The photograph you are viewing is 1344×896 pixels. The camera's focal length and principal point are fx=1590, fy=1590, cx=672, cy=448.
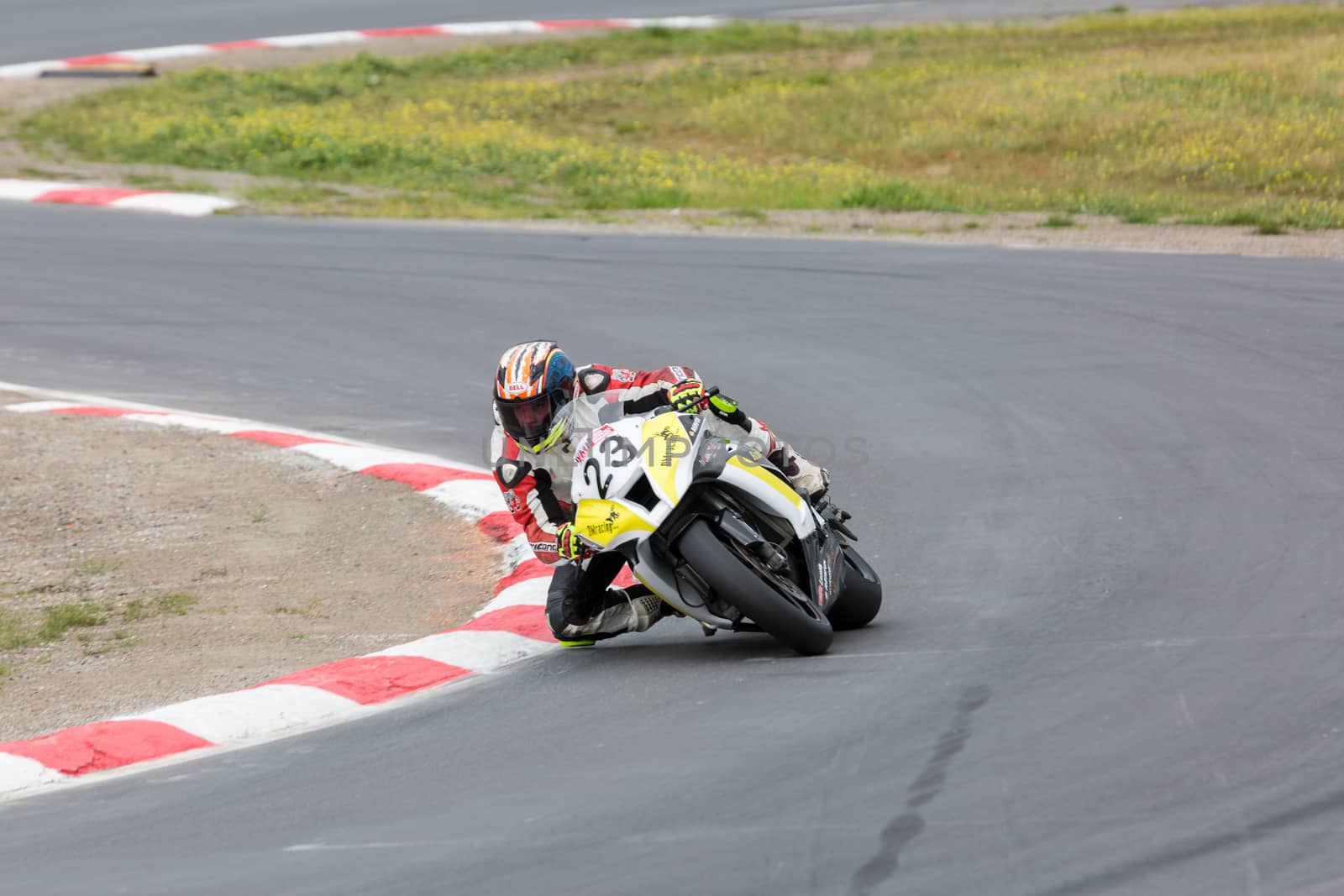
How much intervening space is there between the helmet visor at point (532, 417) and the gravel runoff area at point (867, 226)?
1047cm

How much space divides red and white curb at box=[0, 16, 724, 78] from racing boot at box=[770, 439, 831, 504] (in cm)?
2600

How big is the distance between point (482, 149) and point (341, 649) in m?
18.0

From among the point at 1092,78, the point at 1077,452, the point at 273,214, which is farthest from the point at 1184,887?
the point at 1092,78

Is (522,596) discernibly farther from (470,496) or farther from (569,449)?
(470,496)

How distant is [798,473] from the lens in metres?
6.88

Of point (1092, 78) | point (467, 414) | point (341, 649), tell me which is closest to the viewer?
point (341, 649)

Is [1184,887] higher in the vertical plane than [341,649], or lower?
higher

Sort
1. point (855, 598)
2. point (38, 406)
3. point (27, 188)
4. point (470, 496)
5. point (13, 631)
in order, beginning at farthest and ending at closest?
point (27, 188) → point (38, 406) → point (470, 496) → point (13, 631) → point (855, 598)

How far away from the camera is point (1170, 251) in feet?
51.0

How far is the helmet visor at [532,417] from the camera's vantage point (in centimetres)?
655

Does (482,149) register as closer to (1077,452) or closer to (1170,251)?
(1170,251)

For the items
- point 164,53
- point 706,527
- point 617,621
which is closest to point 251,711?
point 617,621

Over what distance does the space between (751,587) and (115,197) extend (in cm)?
1688

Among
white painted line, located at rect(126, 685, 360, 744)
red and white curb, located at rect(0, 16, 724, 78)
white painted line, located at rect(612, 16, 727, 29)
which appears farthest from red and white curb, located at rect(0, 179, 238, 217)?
white painted line, located at rect(612, 16, 727, 29)
